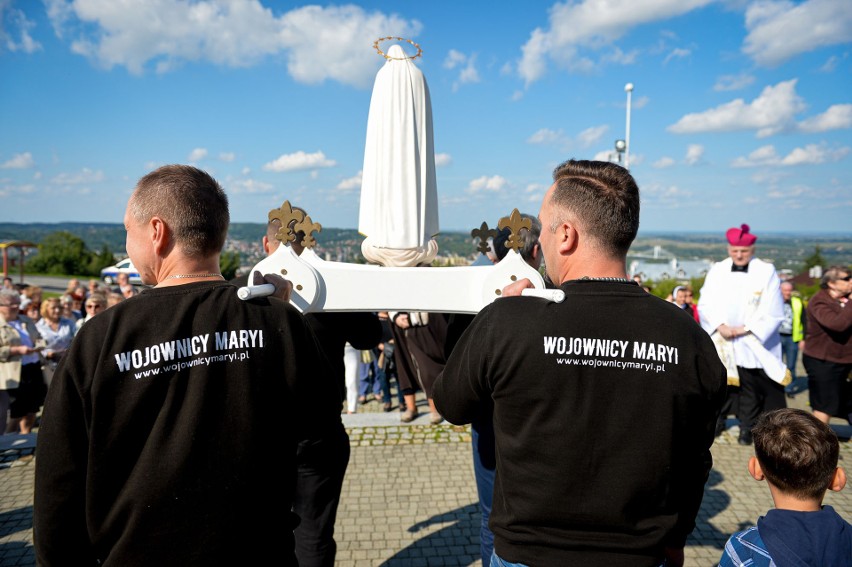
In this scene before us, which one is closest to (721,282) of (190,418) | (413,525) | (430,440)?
(430,440)

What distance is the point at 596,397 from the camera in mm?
1650

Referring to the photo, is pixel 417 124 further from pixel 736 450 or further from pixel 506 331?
pixel 736 450

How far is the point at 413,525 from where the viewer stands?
4.48 meters

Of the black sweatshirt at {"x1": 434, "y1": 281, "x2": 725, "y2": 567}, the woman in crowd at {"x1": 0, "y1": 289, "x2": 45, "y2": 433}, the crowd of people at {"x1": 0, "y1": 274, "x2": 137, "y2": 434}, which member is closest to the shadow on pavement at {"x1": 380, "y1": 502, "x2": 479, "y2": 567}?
the black sweatshirt at {"x1": 434, "y1": 281, "x2": 725, "y2": 567}

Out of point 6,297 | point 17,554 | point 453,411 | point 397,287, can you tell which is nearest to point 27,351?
point 6,297

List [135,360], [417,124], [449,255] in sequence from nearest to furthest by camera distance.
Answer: [135,360] → [417,124] → [449,255]

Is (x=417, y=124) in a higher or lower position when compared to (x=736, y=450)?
higher

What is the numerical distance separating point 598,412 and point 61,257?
156 ft

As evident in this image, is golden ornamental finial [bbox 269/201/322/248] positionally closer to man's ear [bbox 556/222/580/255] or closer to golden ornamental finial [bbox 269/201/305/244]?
golden ornamental finial [bbox 269/201/305/244]

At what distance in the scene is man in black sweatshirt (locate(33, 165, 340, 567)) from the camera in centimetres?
151

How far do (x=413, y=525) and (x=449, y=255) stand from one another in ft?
7.35

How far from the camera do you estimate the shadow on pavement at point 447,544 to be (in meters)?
3.96

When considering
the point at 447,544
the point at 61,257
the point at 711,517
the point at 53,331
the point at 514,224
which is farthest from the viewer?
the point at 61,257

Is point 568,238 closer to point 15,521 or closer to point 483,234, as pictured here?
point 483,234
